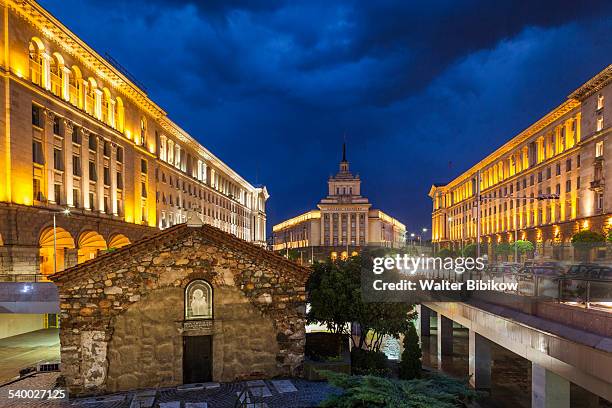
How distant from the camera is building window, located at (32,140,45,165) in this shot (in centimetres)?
→ 3850

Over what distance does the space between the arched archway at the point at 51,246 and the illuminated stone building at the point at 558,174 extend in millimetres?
42322

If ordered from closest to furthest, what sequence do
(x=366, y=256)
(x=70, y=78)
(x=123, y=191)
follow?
(x=366, y=256) < (x=70, y=78) < (x=123, y=191)

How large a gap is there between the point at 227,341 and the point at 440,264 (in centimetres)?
1047

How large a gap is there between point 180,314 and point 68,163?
31.6 meters

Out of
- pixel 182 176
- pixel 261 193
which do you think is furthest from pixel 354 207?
pixel 182 176

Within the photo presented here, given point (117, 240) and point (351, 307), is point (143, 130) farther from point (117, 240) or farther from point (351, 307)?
point (351, 307)

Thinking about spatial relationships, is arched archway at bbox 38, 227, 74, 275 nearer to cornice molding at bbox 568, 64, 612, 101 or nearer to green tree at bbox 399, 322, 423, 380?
green tree at bbox 399, 322, 423, 380

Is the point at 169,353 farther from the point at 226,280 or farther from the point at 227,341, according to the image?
the point at 226,280

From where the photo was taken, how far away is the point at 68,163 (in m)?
42.8

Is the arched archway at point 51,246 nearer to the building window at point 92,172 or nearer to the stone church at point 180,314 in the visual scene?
the building window at point 92,172

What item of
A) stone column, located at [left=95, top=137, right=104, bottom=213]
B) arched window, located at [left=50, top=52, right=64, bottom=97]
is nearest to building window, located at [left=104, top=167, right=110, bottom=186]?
stone column, located at [left=95, top=137, right=104, bottom=213]

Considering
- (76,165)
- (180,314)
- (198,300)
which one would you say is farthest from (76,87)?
(180,314)

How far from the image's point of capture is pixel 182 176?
7944cm

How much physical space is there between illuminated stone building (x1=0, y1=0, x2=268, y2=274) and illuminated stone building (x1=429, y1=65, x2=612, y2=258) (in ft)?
139
